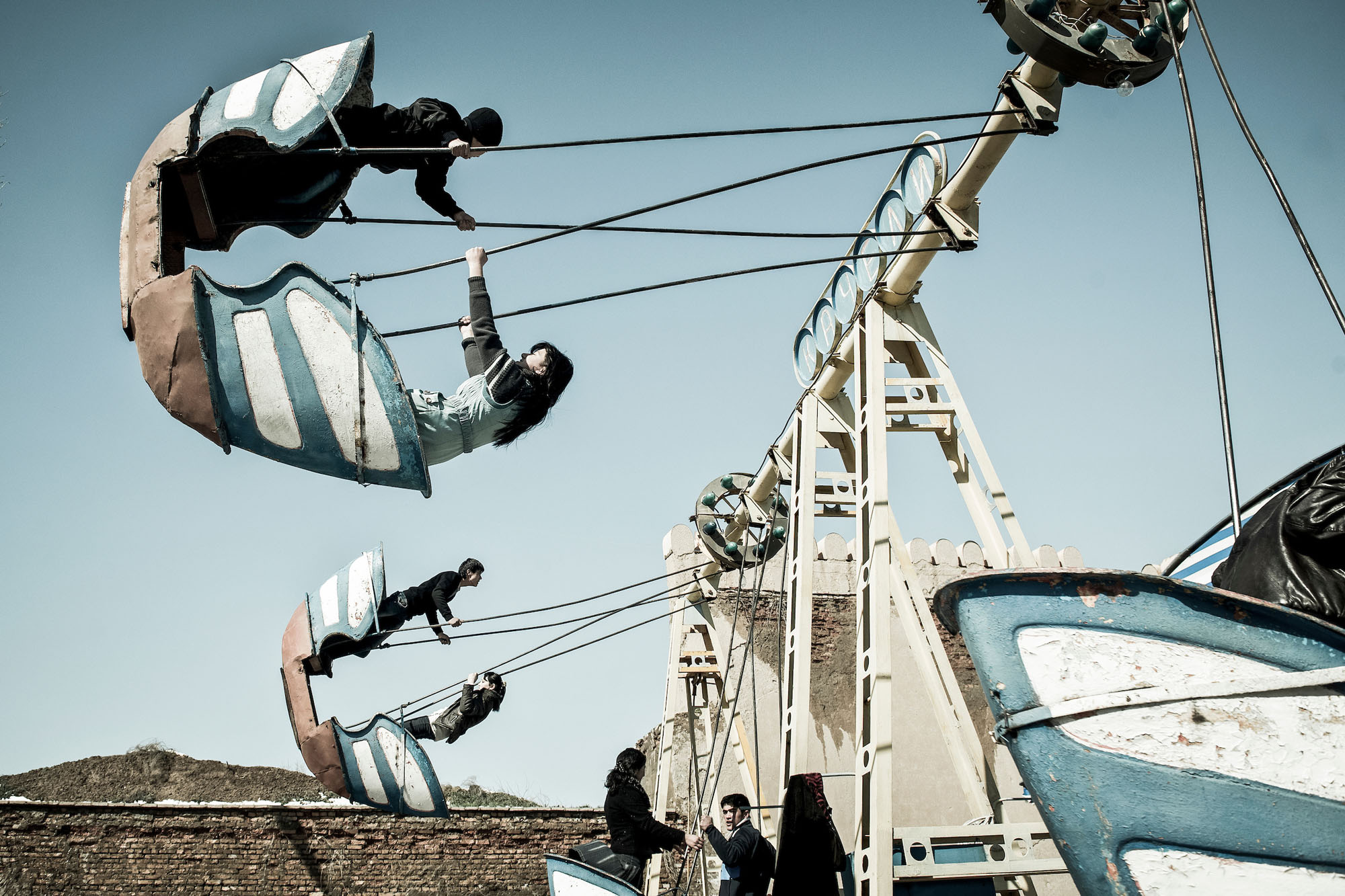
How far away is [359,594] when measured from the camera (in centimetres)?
848

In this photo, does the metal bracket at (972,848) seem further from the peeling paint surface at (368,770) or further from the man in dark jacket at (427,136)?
the peeling paint surface at (368,770)

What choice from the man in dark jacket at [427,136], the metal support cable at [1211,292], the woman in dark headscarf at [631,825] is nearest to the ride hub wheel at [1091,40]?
the metal support cable at [1211,292]

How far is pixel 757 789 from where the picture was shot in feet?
30.5

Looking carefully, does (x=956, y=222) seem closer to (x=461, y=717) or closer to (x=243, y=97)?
(x=243, y=97)

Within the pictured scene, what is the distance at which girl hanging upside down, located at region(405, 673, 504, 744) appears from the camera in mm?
9328

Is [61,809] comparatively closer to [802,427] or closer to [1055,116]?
[802,427]

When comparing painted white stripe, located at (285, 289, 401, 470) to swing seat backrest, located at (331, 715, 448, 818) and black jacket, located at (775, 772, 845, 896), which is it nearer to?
black jacket, located at (775, 772, 845, 896)

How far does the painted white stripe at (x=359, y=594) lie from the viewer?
8.44 meters

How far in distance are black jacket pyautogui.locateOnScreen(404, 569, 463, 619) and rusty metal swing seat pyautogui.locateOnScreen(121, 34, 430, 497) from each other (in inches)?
197

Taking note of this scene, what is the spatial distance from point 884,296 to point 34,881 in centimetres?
1240

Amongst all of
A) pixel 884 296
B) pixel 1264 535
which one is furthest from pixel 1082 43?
pixel 1264 535

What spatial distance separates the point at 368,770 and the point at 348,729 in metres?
0.38

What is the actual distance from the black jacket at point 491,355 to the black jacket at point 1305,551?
10.9 feet

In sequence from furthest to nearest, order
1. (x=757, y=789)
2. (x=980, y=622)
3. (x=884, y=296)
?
(x=757, y=789) < (x=884, y=296) < (x=980, y=622)
